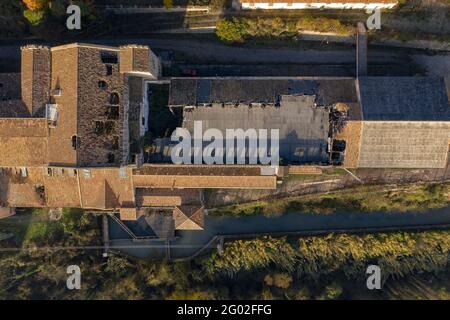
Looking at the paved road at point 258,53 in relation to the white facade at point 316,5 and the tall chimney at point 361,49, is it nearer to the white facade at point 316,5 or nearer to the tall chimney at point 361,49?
the tall chimney at point 361,49

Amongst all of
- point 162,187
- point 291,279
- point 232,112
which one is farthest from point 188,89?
point 291,279

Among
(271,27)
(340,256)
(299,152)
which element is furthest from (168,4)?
(340,256)

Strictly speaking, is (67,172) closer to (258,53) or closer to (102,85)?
(102,85)

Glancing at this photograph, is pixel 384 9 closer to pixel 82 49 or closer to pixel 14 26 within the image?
pixel 82 49

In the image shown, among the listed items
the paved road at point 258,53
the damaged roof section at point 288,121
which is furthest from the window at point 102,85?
the damaged roof section at point 288,121

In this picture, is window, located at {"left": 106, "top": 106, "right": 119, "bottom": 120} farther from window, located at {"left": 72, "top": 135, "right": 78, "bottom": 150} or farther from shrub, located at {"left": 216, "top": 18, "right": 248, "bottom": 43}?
shrub, located at {"left": 216, "top": 18, "right": 248, "bottom": 43}

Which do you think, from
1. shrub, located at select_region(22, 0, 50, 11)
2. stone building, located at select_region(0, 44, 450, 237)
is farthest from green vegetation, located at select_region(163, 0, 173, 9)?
shrub, located at select_region(22, 0, 50, 11)
